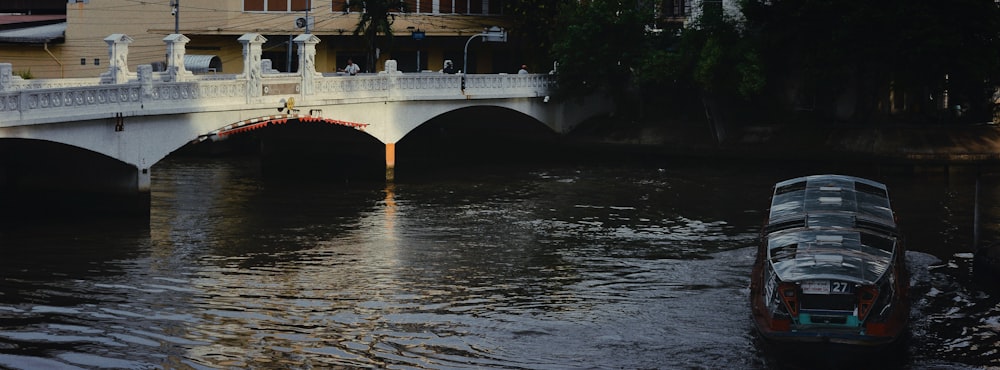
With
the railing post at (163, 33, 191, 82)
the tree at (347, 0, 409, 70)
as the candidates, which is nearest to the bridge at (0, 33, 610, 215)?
the railing post at (163, 33, 191, 82)

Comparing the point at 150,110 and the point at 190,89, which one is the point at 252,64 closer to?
the point at 190,89

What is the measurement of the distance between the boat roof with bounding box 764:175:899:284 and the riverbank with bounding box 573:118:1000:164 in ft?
101

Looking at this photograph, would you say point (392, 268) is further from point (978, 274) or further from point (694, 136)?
point (694, 136)

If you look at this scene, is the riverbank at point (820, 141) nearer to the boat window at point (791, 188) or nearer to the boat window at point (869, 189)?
the boat window at point (791, 188)

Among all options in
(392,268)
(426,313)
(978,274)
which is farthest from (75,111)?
(978,274)

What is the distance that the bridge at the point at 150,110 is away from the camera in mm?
44375

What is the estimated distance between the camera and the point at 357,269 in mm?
40938

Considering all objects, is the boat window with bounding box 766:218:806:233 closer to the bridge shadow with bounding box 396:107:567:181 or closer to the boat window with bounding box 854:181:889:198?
the boat window with bounding box 854:181:889:198

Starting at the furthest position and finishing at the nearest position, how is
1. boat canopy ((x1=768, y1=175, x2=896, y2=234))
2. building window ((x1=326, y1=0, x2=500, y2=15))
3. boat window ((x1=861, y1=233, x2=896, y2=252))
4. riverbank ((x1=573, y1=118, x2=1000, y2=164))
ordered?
1. building window ((x1=326, y1=0, x2=500, y2=15))
2. riverbank ((x1=573, y1=118, x2=1000, y2=164))
3. boat canopy ((x1=768, y1=175, x2=896, y2=234))
4. boat window ((x1=861, y1=233, x2=896, y2=252))

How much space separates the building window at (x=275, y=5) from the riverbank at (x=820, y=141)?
691 inches

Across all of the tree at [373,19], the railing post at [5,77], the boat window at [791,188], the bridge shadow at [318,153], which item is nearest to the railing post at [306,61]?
the bridge shadow at [318,153]

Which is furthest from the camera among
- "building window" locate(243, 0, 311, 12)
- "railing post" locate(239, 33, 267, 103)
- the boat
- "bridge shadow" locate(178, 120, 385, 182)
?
"building window" locate(243, 0, 311, 12)

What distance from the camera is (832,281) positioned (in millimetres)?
30047

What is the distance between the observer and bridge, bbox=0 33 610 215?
44.4 metres
